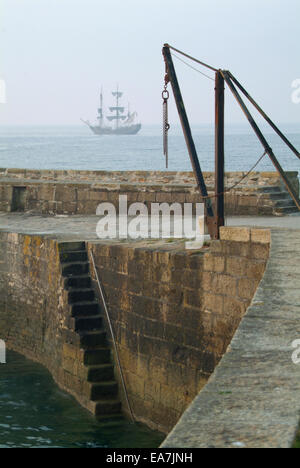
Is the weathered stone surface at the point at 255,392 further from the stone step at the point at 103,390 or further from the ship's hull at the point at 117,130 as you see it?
the ship's hull at the point at 117,130

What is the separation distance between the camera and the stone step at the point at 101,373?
1145 centimetres

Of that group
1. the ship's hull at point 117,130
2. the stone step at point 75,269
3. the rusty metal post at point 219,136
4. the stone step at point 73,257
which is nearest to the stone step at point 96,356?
the stone step at point 75,269

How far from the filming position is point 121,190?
17.0 m

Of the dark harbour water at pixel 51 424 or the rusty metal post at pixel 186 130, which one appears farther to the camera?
the rusty metal post at pixel 186 130

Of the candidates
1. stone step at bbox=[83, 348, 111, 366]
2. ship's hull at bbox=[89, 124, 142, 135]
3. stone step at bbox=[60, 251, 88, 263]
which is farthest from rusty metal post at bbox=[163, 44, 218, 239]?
ship's hull at bbox=[89, 124, 142, 135]

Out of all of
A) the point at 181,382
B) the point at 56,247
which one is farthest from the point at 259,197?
the point at 181,382

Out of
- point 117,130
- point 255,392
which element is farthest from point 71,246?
point 117,130

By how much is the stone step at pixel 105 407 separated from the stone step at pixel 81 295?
1.58m

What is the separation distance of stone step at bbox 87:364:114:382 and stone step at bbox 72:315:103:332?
0.63 m

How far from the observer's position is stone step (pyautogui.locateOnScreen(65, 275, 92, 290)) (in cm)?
1231

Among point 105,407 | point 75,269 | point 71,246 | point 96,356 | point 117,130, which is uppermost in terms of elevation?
point 117,130

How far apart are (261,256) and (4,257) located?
280 inches

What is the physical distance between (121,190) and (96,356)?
234 inches

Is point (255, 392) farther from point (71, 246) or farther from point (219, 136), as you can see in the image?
point (71, 246)
